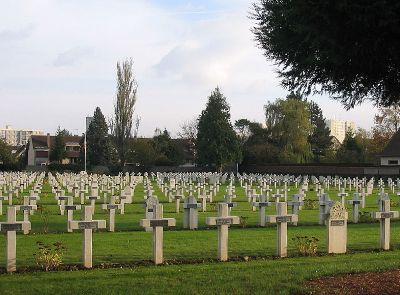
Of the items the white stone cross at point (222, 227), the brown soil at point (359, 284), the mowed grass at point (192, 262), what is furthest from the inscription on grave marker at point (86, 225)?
the brown soil at point (359, 284)

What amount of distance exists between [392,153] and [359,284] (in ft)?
199

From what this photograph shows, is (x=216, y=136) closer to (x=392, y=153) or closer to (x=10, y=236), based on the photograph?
(x=392, y=153)

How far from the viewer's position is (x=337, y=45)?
7387 mm

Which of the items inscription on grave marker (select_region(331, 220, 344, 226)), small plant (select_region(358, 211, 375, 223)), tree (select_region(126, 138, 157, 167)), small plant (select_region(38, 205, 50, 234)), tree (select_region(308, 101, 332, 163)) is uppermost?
tree (select_region(308, 101, 332, 163))

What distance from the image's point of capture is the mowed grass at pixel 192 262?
845 centimetres

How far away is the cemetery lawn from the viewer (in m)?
8.25

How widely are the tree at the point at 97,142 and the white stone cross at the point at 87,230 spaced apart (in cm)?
7844

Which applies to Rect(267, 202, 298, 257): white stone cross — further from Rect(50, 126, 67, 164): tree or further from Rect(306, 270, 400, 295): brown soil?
Rect(50, 126, 67, 164): tree

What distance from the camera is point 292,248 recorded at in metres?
13.0

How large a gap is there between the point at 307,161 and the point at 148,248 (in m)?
66.4

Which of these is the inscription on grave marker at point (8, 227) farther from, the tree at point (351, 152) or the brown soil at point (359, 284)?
the tree at point (351, 152)

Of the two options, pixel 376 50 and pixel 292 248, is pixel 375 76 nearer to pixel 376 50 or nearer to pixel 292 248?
pixel 376 50

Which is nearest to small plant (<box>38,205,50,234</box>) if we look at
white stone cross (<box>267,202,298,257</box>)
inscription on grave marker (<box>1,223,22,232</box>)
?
inscription on grave marker (<box>1,223,22,232</box>)

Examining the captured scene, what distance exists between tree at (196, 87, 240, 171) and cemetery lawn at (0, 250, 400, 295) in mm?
66012
